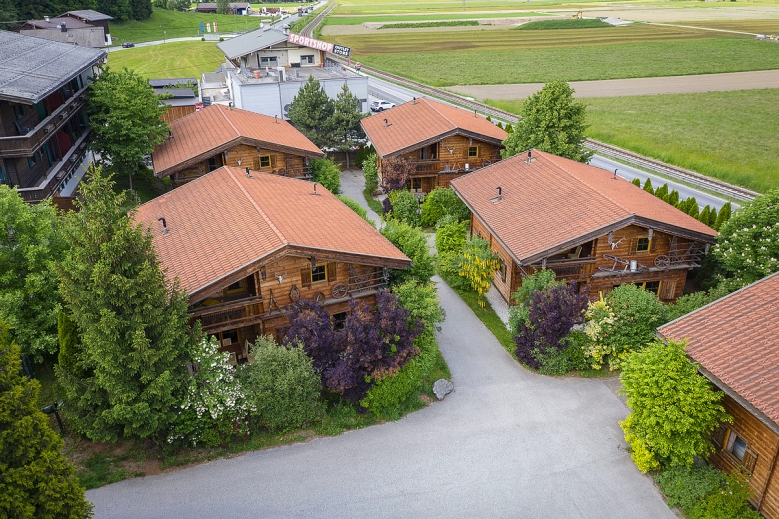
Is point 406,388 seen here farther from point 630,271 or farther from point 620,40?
point 620,40

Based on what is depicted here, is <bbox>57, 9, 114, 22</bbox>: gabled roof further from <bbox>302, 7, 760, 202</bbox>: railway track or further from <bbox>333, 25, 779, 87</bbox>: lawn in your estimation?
<bbox>302, 7, 760, 202</bbox>: railway track

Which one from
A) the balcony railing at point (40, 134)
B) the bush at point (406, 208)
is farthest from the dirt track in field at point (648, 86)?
the balcony railing at point (40, 134)

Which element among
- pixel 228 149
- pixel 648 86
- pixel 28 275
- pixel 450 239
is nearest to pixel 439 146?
pixel 450 239

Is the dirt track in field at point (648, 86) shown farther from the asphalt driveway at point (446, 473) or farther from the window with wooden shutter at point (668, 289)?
the asphalt driveway at point (446, 473)

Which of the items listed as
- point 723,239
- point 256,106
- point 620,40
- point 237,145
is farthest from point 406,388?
point 620,40

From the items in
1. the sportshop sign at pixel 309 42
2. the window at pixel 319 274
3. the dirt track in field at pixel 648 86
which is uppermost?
the sportshop sign at pixel 309 42

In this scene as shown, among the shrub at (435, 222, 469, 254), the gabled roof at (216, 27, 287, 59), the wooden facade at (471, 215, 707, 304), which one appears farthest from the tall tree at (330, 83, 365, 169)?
Answer: the wooden facade at (471, 215, 707, 304)
